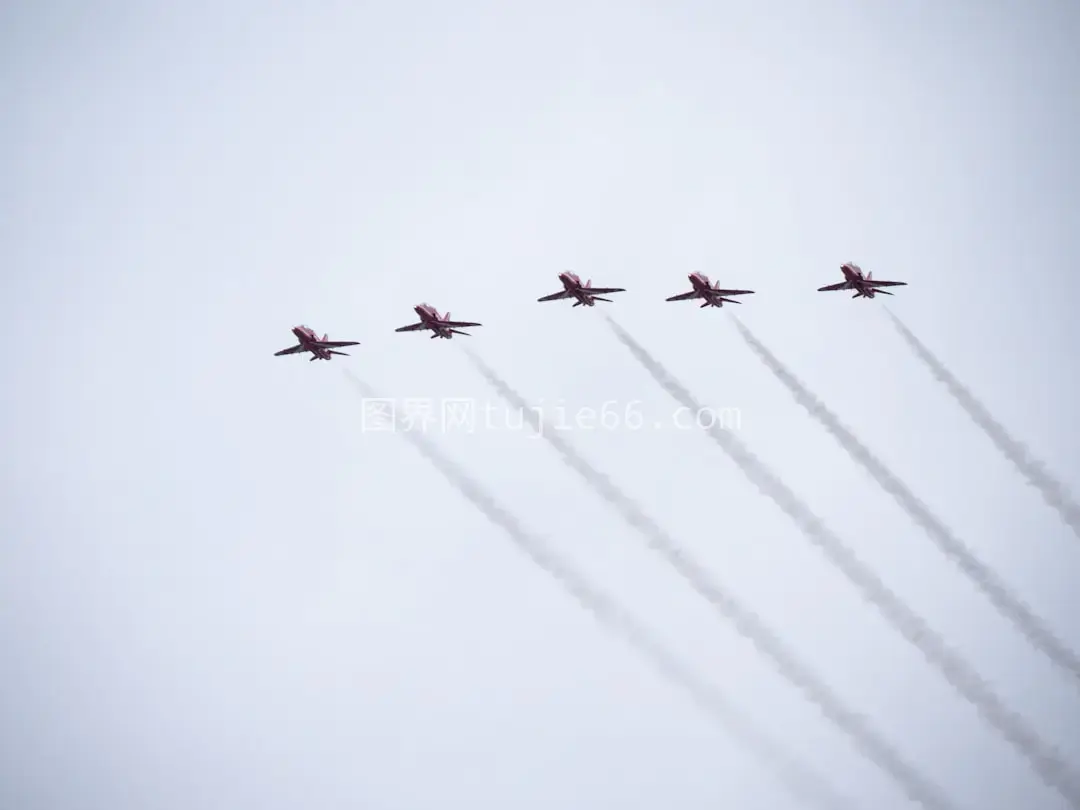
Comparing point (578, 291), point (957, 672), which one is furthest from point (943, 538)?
point (578, 291)

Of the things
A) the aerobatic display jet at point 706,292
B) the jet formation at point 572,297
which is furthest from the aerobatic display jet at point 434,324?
the aerobatic display jet at point 706,292

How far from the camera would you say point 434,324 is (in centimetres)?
7925

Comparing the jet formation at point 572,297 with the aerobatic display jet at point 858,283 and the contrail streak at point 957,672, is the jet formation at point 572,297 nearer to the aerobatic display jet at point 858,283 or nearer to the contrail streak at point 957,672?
the aerobatic display jet at point 858,283

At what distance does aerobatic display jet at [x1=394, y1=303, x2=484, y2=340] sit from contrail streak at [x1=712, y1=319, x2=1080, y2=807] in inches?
1498

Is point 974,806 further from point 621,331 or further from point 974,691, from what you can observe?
point 621,331

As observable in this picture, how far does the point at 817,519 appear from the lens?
257 ft

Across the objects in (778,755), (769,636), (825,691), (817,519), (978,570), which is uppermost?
(817,519)

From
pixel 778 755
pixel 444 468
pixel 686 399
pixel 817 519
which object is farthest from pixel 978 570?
pixel 444 468

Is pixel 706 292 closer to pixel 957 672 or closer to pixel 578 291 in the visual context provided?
pixel 578 291

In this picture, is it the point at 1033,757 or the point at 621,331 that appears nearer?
the point at 1033,757

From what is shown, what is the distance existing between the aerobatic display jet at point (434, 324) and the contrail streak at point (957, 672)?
38060 mm

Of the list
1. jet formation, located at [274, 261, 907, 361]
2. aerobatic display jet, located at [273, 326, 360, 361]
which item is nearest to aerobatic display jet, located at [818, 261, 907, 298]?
jet formation, located at [274, 261, 907, 361]

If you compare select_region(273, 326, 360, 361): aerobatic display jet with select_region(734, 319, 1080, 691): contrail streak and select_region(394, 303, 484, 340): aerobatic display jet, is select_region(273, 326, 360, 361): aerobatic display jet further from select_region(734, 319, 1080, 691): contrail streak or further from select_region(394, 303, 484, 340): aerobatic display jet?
select_region(734, 319, 1080, 691): contrail streak

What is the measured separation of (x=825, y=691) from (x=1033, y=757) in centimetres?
1702
